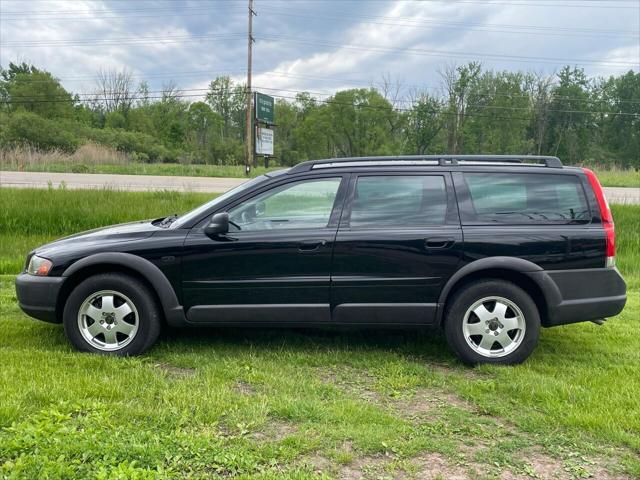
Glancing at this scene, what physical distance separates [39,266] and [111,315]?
74 centimetres

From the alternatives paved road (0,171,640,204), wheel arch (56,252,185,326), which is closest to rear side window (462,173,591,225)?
wheel arch (56,252,185,326)

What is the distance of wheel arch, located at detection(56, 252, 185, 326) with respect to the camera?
4.06m

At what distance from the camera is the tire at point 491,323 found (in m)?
4.05

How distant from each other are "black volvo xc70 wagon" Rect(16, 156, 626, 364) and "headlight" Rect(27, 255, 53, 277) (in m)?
0.01

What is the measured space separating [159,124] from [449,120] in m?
35.3

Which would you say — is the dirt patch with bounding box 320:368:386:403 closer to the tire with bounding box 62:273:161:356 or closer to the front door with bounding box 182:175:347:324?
the front door with bounding box 182:175:347:324

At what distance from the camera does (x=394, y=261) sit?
160 inches

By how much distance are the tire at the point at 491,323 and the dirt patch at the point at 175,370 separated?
2.06m

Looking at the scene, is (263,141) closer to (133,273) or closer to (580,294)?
(133,273)

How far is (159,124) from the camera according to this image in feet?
207

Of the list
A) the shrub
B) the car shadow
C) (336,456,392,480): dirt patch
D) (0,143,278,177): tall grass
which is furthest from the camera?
the shrub

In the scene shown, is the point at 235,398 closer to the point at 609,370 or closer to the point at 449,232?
the point at 449,232

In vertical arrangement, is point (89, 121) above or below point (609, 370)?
above

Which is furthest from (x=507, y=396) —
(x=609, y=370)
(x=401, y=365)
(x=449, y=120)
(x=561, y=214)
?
(x=449, y=120)
